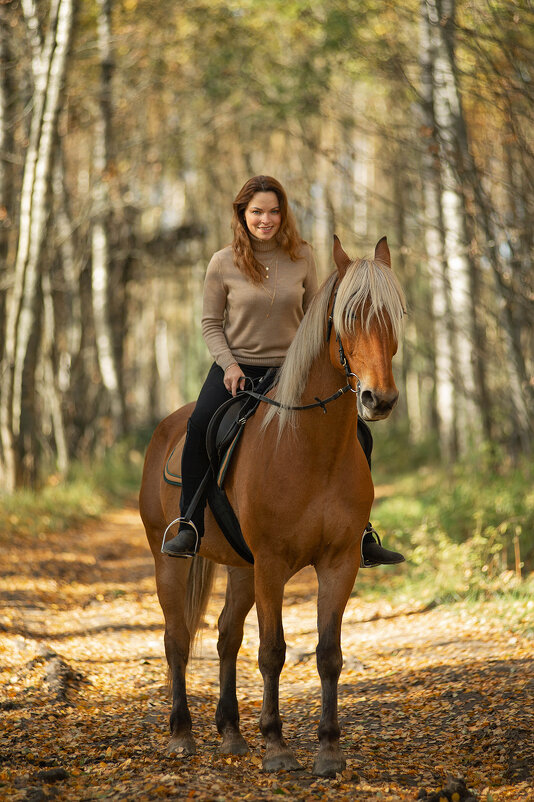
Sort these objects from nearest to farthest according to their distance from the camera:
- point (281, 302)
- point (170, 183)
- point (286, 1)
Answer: point (281, 302), point (286, 1), point (170, 183)

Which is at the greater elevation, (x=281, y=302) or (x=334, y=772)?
(x=281, y=302)

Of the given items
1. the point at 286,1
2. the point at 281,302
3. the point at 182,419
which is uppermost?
the point at 286,1

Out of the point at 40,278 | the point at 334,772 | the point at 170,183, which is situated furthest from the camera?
the point at 170,183

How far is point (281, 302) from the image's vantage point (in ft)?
15.7

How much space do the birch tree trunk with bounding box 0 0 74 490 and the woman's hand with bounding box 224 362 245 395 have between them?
8.86m

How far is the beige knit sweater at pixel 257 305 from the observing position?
15.7 ft

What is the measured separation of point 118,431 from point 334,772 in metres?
16.8

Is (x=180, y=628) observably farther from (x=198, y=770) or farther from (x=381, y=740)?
(x=381, y=740)

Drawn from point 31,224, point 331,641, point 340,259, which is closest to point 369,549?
point 331,641

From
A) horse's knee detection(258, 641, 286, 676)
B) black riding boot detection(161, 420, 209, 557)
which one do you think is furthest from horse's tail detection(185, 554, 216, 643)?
horse's knee detection(258, 641, 286, 676)

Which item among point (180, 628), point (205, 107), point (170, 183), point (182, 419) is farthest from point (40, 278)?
point (170, 183)

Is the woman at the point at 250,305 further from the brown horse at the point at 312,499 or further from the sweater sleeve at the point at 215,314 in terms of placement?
the brown horse at the point at 312,499

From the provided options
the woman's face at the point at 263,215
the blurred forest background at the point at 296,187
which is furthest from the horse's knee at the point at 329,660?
the blurred forest background at the point at 296,187

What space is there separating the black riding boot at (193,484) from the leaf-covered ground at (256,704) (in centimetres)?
116
